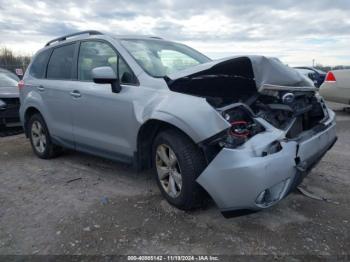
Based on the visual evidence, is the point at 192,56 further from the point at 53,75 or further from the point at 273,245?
the point at 273,245

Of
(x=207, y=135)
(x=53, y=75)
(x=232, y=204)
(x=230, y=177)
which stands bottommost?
(x=232, y=204)

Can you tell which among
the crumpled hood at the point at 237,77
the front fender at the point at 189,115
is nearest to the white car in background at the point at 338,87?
the crumpled hood at the point at 237,77

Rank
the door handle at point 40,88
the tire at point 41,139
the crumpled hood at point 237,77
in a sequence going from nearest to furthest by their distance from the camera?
the crumpled hood at point 237,77, the door handle at point 40,88, the tire at point 41,139

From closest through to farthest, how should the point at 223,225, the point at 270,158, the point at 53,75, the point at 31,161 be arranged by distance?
the point at 270,158 → the point at 223,225 → the point at 53,75 → the point at 31,161

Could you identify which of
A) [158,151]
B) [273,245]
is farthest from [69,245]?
[273,245]

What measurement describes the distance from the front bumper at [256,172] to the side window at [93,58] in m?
1.87

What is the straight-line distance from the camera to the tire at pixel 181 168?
10.2ft

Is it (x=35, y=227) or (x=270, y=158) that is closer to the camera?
(x=270, y=158)

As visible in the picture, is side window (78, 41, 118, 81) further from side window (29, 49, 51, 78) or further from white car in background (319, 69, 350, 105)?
white car in background (319, 69, 350, 105)

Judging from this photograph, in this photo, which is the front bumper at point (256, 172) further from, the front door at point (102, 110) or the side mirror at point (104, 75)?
the side mirror at point (104, 75)

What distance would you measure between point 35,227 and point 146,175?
162 centimetres

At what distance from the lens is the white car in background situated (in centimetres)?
869

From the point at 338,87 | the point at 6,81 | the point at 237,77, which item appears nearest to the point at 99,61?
the point at 237,77

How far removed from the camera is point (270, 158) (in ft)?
8.94
